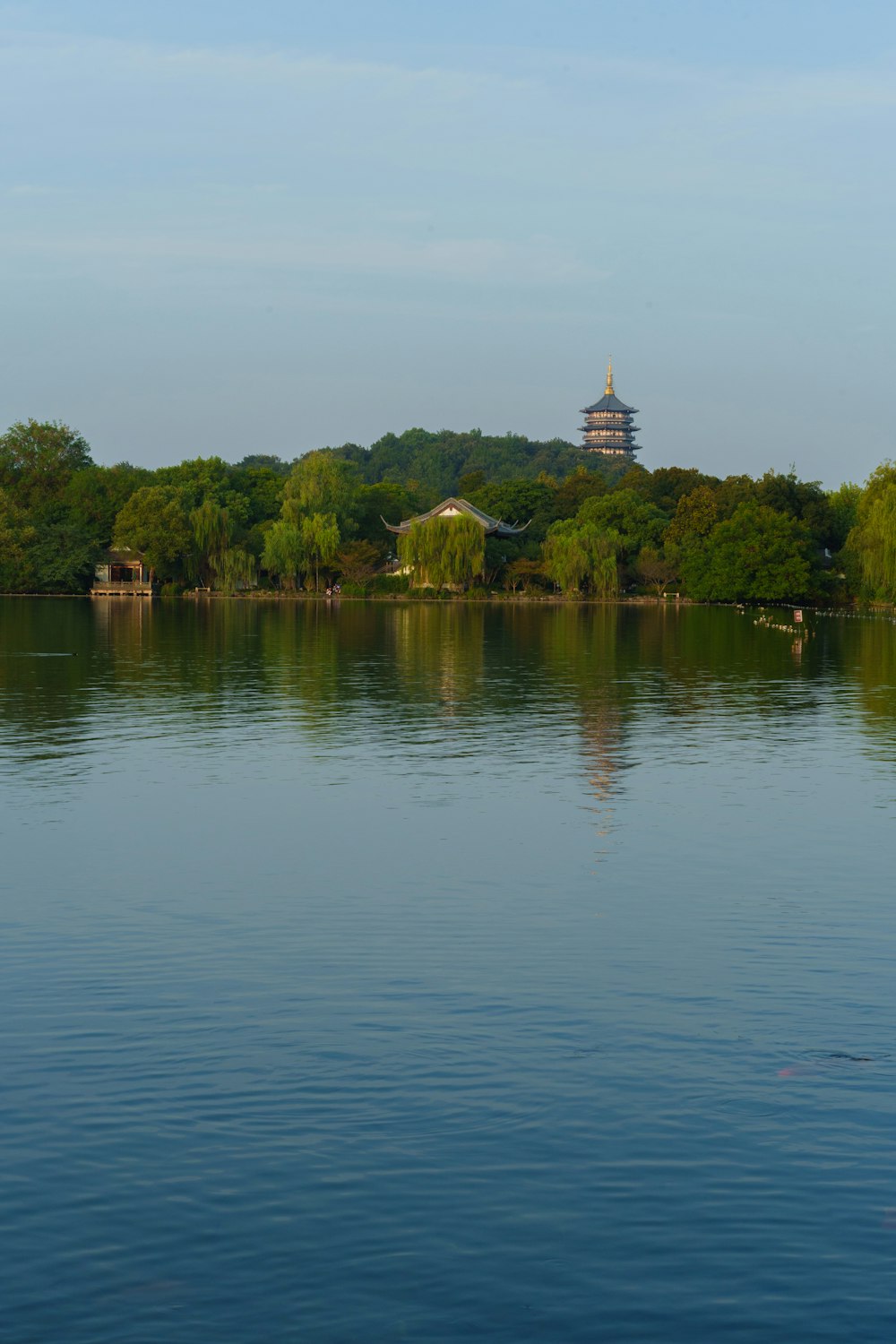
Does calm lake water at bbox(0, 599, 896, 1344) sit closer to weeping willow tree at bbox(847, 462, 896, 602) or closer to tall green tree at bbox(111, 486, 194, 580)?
weeping willow tree at bbox(847, 462, 896, 602)

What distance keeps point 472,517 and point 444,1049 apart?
9583 cm

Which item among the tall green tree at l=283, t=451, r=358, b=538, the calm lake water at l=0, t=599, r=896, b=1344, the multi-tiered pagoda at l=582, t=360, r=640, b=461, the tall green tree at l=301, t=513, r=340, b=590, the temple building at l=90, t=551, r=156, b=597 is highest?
the multi-tiered pagoda at l=582, t=360, r=640, b=461

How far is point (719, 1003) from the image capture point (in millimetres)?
9500

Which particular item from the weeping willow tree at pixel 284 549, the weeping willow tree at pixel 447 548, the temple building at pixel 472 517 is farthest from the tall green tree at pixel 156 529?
the temple building at pixel 472 517

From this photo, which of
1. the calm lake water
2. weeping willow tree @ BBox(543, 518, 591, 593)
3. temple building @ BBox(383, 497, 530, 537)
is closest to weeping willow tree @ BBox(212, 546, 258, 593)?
temple building @ BBox(383, 497, 530, 537)

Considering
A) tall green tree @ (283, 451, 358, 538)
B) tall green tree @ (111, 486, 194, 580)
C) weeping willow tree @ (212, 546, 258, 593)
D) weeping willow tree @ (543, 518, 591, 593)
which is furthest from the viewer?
tall green tree @ (283, 451, 358, 538)

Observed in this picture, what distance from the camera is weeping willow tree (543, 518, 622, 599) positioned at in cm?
9631

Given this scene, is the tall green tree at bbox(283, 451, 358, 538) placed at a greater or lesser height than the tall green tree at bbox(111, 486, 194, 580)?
greater

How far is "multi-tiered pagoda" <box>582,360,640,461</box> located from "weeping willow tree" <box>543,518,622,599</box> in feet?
295

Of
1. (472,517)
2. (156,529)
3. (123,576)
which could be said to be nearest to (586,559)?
(472,517)

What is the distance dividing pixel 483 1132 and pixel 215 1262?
1755mm

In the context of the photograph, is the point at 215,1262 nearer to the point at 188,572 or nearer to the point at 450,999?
the point at 450,999

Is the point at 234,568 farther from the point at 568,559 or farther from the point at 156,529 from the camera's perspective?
the point at 568,559

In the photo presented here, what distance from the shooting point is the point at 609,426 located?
186 metres
